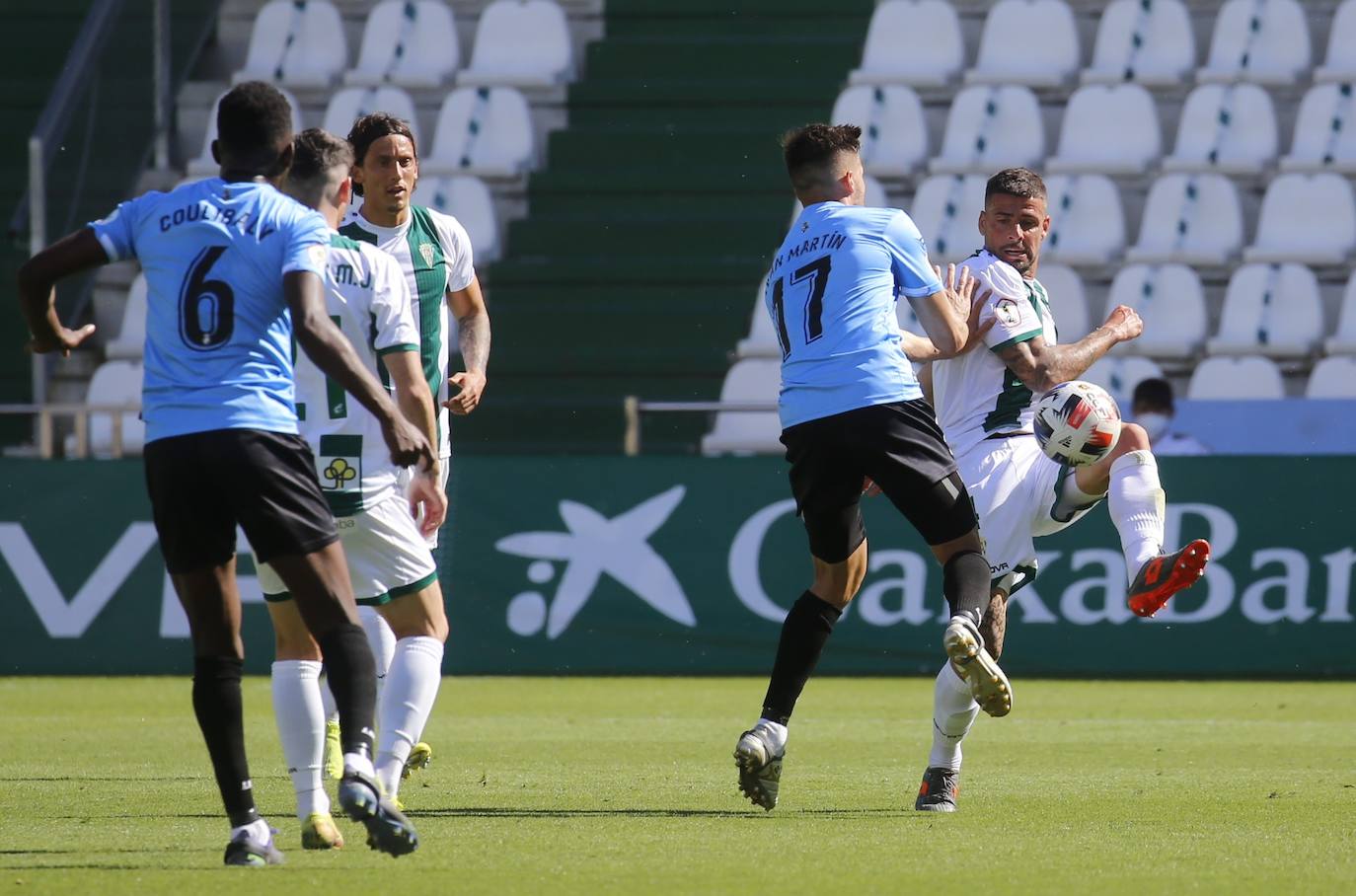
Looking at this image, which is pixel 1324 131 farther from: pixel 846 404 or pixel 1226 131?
pixel 846 404

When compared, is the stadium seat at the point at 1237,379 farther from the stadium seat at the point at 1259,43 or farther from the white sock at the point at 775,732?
the white sock at the point at 775,732

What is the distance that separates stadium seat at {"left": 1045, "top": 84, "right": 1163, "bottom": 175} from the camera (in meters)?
17.2

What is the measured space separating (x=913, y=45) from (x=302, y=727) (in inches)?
549

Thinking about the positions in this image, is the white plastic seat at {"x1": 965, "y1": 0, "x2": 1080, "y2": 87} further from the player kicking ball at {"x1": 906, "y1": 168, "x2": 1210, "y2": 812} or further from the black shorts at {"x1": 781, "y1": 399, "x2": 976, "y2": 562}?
the black shorts at {"x1": 781, "y1": 399, "x2": 976, "y2": 562}

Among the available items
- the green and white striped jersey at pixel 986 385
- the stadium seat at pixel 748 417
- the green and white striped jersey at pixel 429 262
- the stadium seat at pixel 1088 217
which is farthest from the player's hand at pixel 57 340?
the stadium seat at pixel 1088 217

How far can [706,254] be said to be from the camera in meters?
17.6

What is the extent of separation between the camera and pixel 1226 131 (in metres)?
17.2

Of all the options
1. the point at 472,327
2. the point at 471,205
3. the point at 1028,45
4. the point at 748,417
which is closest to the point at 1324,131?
the point at 1028,45

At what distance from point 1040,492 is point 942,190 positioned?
33.0 feet

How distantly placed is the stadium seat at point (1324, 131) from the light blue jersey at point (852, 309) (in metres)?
11.5

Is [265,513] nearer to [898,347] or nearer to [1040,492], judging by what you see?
[898,347]

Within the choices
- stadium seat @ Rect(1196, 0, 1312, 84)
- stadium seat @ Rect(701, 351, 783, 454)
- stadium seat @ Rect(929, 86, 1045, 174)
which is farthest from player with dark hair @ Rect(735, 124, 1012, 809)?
stadium seat @ Rect(1196, 0, 1312, 84)

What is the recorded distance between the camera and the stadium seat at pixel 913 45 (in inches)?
715

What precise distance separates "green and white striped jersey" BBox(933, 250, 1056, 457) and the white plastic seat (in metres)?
11.1
